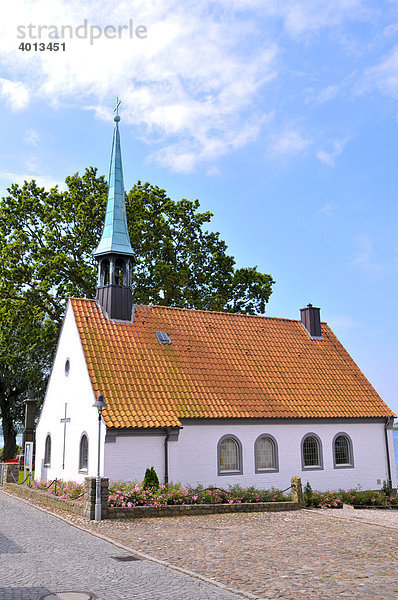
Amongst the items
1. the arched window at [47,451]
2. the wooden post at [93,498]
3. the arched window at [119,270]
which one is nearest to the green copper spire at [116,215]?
the arched window at [119,270]

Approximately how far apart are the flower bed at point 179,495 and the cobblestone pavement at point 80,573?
3331 millimetres

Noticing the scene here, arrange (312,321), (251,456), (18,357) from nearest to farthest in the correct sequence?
(251,456)
(312,321)
(18,357)

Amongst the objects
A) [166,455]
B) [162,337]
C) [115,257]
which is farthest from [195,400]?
[115,257]

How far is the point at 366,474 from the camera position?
24031 millimetres

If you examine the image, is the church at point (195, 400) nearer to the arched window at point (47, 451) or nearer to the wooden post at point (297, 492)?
the arched window at point (47, 451)

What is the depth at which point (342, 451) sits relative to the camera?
24.1m

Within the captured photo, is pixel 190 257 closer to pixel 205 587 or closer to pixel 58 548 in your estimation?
pixel 58 548

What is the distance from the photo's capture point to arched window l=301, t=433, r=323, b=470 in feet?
75.4

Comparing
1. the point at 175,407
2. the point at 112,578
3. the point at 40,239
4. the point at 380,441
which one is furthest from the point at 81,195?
the point at 112,578

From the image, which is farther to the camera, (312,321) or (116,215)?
(312,321)

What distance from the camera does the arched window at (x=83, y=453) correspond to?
20642 millimetres

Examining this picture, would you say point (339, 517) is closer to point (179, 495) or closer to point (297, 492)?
point (297, 492)

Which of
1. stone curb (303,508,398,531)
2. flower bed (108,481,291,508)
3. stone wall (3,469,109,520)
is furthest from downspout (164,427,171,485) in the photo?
stone curb (303,508,398,531)

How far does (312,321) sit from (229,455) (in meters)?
9.67
